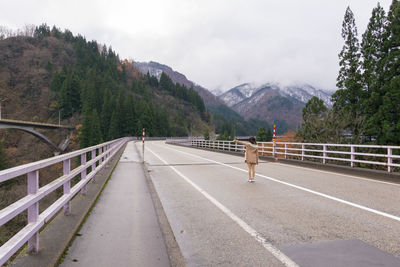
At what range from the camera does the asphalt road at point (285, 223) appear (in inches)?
140

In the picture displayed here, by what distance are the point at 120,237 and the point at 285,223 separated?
2.66 meters

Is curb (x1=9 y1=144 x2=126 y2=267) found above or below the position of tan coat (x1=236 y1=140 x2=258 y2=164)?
below

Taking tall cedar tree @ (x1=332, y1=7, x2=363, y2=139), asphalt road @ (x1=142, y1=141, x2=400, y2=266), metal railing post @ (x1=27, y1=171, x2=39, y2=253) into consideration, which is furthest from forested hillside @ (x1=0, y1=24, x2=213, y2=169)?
metal railing post @ (x1=27, y1=171, x2=39, y2=253)

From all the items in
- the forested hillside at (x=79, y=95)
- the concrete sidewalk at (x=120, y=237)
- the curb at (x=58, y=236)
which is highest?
the forested hillside at (x=79, y=95)

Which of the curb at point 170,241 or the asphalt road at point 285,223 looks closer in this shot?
the curb at point 170,241

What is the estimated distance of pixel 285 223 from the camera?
494cm

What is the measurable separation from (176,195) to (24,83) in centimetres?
15457

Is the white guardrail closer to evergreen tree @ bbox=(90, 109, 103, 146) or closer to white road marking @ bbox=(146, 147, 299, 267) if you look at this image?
white road marking @ bbox=(146, 147, 299, 267)

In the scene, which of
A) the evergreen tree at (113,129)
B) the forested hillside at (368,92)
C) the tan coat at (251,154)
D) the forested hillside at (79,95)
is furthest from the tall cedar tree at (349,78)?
the evergreen tree at (113,129)

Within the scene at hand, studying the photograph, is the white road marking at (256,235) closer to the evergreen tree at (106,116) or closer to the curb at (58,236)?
the curb at (58,236)

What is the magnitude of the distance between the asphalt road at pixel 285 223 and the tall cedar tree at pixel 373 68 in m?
27.0

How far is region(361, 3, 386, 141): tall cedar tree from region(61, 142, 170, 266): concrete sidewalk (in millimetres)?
32115

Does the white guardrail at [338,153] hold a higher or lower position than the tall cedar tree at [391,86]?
lower

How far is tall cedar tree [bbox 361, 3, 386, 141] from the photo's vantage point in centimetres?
3247
